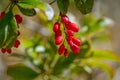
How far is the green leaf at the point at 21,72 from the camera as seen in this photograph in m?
2.14

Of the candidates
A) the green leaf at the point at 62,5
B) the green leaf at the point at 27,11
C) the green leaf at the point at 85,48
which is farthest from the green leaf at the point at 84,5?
the green leaf at the point at 85,48

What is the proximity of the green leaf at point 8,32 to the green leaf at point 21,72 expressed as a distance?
3.08 ft

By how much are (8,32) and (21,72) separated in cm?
97

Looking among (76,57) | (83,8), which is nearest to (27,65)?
(76,57)

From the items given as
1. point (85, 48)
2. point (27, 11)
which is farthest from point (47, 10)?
point (85, 48)

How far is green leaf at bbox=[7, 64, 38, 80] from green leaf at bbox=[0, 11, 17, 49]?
94cm

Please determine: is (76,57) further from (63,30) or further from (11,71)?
(63,30)

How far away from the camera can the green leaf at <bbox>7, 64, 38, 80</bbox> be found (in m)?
2.14

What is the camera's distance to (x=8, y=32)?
1201mm

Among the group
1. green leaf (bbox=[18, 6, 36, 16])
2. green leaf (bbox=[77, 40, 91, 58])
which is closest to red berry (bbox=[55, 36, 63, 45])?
green leaf (bbox=[18, 6, 36, 16])

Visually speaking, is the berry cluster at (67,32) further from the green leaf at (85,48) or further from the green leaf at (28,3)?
the green leaf at (85,48)

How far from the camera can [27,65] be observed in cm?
226

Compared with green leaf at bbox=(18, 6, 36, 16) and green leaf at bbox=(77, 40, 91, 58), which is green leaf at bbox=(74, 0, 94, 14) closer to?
green leaf at bbox=(18, 6, 36, 16)

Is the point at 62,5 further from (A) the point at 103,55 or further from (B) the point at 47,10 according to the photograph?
(A) the point at 103,55
